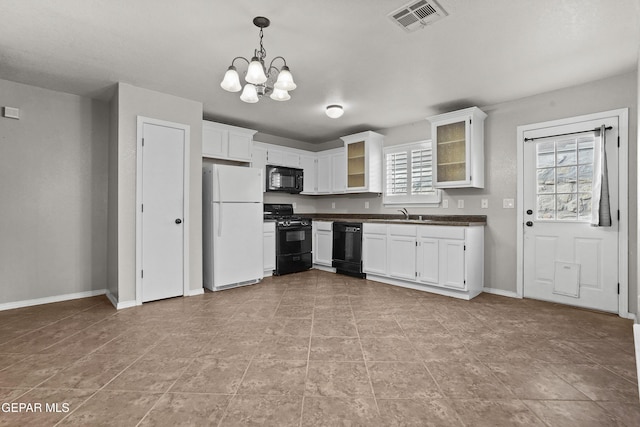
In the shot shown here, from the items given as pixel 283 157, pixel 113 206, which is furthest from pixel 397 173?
pixel 113 206

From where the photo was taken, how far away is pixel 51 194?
3.64m

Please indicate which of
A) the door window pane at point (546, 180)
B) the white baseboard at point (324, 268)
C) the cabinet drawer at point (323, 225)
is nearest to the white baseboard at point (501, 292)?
the door window pane at point (546, 180)

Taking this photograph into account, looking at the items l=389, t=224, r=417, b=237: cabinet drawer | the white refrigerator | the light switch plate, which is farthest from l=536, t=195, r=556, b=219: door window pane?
the light switch plate

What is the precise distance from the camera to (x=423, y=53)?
278 cm

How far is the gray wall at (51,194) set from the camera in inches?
134

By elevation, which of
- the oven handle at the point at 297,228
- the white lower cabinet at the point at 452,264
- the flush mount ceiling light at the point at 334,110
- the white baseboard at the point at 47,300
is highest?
the flush mount ceiling light at the point at 334,110

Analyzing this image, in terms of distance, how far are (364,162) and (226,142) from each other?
2.21 m

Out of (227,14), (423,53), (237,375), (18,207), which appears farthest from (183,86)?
(237,375)

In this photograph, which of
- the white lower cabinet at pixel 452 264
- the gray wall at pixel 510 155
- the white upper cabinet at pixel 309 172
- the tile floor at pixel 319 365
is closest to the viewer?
the tile floor at pixel 319 365

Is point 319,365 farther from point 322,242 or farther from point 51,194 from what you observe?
point 51,194

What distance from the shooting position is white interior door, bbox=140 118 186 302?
3.55 m

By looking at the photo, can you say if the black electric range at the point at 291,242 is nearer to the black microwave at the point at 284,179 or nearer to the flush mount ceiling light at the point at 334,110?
the black microwave at the point at 284,179

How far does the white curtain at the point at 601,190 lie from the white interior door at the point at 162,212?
4.54 m

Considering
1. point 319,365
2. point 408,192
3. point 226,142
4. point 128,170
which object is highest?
point 226,142
